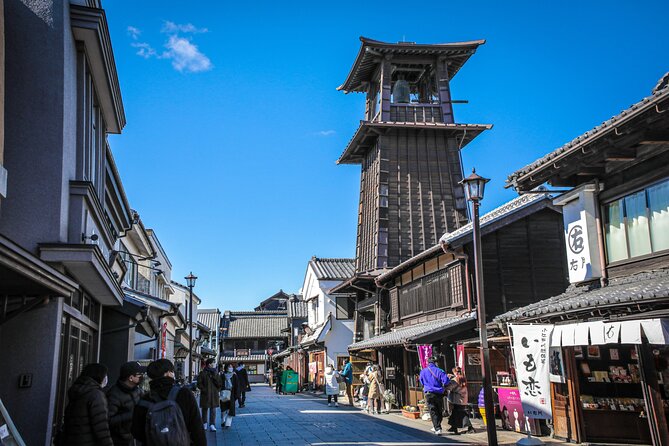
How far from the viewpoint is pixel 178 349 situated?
39.3 metres

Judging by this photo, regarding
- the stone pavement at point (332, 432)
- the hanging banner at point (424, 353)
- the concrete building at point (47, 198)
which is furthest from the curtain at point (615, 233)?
the concrete building at point (47, 198)

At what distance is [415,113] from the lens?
1283 inches

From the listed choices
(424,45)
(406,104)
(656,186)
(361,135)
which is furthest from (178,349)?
(656,186)

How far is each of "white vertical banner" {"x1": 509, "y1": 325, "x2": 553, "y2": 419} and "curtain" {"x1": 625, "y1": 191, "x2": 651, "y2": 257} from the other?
7.49 ft

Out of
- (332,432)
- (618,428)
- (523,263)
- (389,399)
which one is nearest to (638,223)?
(618,428)

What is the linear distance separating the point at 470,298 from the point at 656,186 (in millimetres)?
9028

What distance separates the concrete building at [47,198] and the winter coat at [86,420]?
4.67ft

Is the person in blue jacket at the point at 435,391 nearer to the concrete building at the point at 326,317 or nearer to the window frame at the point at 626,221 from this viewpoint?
the window frame at the point at 626,221

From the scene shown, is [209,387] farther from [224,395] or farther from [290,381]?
[290,381]

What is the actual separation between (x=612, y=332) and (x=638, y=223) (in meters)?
2.48

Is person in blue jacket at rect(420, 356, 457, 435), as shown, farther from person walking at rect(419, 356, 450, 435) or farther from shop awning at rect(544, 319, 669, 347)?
shop awning at rect(544, 319, 669, 347)

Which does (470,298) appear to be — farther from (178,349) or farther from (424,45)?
(178,349)

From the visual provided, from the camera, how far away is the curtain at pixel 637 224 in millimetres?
11047

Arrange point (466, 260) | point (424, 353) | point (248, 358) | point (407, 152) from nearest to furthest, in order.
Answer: point (424, 353) < point (466, 260) < point (407, 152) < point (248, 358)
